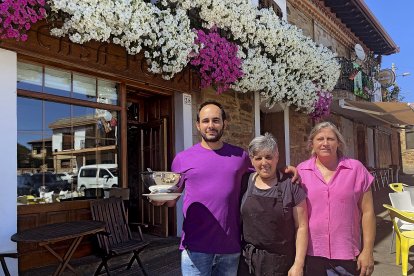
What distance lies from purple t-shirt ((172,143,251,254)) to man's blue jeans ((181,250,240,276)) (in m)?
0.04

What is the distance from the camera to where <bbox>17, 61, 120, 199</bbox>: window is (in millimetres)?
4150

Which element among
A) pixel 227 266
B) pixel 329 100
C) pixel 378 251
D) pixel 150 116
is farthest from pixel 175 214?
pixel 329 100

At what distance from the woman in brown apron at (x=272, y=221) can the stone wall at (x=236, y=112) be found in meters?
4.35

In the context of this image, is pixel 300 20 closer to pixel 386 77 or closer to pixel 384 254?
pixel 384 254

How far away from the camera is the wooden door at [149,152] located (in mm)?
6059

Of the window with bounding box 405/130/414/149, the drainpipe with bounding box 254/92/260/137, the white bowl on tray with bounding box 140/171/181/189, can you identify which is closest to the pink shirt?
the white bowl on tray with bounding box 140/171/181/189

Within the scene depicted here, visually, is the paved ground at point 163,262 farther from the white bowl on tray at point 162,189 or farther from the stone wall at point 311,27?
the stone wall at point 311,27

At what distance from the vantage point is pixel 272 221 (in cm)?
196

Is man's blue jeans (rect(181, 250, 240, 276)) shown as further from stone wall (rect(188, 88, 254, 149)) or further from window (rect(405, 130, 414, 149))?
window (rect(405, 130, 414, 149))

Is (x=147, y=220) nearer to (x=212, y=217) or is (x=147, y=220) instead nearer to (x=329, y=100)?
(x=212, y=217)

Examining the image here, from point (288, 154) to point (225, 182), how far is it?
7290 mm

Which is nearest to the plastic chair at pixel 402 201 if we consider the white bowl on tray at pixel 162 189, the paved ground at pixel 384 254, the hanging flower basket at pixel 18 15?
the paved ground at pixel 384 254

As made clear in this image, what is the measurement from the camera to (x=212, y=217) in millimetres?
2074

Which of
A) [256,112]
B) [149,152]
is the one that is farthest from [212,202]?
[256,112]
